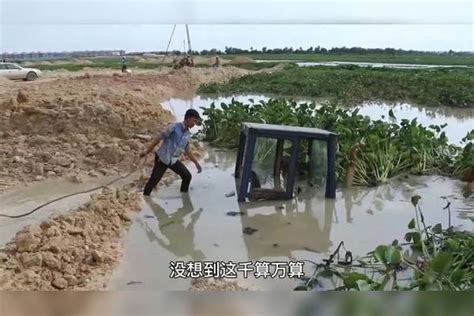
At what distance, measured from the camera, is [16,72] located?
17.2 m

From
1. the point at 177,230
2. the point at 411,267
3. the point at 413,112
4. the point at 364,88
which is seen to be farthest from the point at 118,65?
the point at 411,267

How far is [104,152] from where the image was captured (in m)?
6.54

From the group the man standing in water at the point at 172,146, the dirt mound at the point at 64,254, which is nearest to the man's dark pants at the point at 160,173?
the man standing in water at the point at 172,146

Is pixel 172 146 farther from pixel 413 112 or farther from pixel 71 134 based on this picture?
pixel 413 112

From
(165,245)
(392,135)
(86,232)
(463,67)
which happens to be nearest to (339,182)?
(392,135)

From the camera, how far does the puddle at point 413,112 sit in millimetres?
10944

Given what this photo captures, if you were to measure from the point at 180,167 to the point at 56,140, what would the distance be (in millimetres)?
2646

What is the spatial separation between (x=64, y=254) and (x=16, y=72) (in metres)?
15.7

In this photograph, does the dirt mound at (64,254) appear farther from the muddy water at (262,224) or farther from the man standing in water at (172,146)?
the man standing in water at (172,146)

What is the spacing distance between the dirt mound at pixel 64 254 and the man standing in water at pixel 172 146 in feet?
2.79

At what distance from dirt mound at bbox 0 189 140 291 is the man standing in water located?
0.85 m

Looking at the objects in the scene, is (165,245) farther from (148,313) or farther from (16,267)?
(148,313)

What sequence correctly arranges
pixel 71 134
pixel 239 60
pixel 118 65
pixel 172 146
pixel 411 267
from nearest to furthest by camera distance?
pixel 411 267 < pixel 172 146 < pixel 71 134 < pixel 239 60 < pixel 118 65

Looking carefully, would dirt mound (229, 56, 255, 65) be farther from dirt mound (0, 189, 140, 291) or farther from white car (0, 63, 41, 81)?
dirt mound (0, 189, 140, 291)
